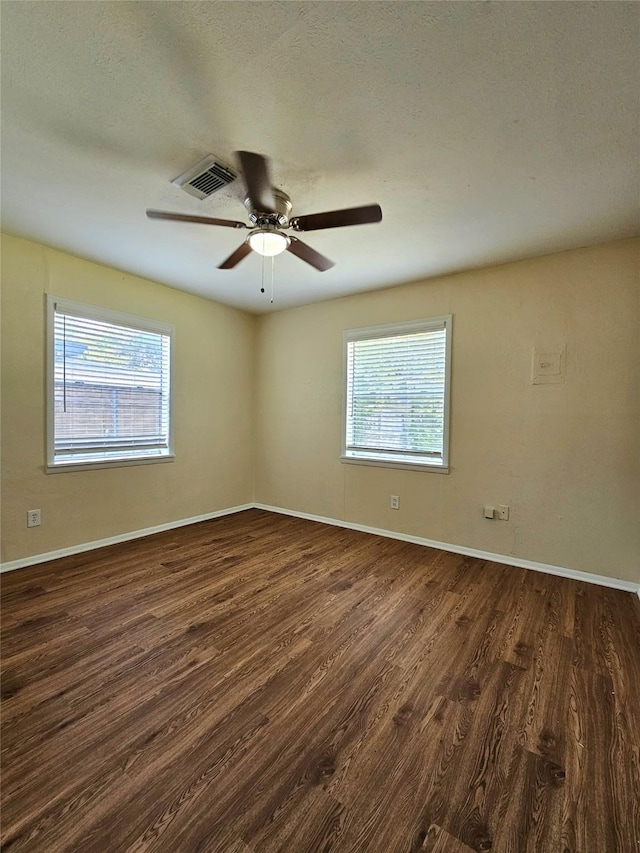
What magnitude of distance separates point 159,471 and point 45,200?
253 cm

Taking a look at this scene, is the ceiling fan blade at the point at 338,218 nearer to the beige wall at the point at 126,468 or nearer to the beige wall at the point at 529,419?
the beige wall at the point at 529,419

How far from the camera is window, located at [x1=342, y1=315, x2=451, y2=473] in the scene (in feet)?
11.8

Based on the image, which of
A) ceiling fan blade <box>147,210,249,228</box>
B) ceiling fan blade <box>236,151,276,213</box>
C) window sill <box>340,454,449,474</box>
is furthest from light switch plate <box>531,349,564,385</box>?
ceiling fan blade <box>147,210,249,228</box>

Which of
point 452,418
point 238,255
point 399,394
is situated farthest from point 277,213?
point 452,418

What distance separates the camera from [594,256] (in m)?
2.84

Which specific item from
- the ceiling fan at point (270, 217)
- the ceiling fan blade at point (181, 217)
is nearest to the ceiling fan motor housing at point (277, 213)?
the ceiling fan at point (270, 217)

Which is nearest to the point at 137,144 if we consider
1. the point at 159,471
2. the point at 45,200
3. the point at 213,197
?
the point at 213,197

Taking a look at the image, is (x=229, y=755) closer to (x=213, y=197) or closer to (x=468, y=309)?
(x=213, y=197)

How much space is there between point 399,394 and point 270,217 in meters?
2.29

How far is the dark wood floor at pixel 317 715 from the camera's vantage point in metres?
1.12

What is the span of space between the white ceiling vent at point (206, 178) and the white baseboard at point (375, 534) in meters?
3.11

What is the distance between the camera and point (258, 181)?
66.1 inches

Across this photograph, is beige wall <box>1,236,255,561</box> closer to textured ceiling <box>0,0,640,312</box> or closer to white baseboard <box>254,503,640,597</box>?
textured ceiling <box>0,0,640,312</box>

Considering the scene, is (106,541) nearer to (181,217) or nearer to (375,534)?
(375,534)
